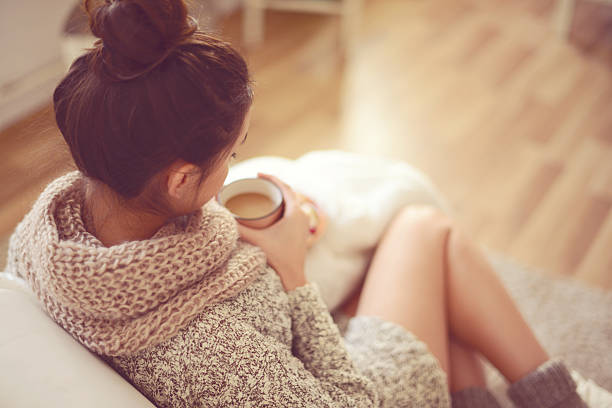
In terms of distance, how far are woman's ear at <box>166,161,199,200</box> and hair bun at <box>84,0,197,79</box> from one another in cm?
13

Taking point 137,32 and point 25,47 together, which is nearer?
point 137,32

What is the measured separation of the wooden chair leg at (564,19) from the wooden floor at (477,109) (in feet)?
0.17

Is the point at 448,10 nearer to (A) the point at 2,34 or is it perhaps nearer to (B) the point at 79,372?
(A) the point at 2,34

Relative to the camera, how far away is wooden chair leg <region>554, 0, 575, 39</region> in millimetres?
2605

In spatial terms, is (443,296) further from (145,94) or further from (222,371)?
(145,94)

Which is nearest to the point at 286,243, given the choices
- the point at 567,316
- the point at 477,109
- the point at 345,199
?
the point at 345,199

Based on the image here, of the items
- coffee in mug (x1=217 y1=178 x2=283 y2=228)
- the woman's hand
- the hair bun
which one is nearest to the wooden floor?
coffee in mug (x1=217 y1=178 x2=283 y2=228)

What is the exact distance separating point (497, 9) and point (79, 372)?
2.79m

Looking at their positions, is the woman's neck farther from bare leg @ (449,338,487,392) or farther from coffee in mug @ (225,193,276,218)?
bare leg @ (449,338,487,392)

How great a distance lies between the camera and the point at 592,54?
2.54m

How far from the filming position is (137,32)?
2.10 ft

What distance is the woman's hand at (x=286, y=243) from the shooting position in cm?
89

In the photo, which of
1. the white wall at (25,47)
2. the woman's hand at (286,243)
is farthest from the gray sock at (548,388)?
the white wall at (25,47)

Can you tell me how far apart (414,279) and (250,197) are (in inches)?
13.5
